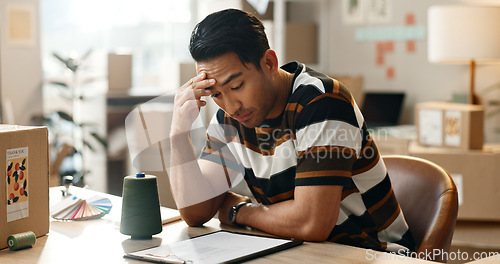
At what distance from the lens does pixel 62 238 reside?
139cm

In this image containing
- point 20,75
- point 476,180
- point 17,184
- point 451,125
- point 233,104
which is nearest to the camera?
point 17,184

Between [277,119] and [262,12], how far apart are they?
2.97 meters

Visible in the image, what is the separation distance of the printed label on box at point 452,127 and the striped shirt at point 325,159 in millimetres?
1610

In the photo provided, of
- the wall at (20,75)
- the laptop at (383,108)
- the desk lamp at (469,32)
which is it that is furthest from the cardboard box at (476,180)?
the wall at (20,75)

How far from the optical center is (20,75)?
13.2 feet

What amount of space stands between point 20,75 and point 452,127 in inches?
112

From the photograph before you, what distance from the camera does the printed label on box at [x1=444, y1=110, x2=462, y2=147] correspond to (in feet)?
9.89

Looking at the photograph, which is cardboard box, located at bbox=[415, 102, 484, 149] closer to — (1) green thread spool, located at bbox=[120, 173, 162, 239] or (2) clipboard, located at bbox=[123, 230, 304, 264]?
(2) clipboard, located at bbox=[123, 230, 304, 264]

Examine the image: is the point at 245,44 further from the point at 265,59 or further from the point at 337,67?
the point at 337,67

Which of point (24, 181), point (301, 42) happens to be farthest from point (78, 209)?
point (301, 42)

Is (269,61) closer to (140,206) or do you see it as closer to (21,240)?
(140,206)

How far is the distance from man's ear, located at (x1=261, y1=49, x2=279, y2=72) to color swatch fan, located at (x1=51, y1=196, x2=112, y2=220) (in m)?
0.59

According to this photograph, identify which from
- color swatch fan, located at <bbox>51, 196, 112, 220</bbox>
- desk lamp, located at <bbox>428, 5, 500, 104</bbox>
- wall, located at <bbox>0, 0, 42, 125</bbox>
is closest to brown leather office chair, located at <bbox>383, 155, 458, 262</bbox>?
color swatch fan, located at <bbox>51, 196, 112, 220</bbox>

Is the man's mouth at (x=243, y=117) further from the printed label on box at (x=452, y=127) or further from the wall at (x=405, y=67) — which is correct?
the wall at (x=405, y=67)
